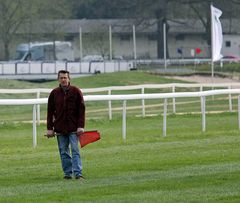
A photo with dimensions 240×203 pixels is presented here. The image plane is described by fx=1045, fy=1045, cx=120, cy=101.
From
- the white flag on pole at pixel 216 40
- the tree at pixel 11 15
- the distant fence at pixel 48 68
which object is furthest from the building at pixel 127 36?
the white flag on pole at pixel 216 40

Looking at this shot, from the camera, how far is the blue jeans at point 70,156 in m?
14.9

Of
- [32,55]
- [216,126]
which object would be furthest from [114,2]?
[216,126]

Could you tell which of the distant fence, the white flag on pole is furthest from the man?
the distant fence

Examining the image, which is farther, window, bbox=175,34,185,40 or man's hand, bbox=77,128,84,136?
window, bbox=175,34,185,40

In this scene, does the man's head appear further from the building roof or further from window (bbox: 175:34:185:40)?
window (bbox: 175:34:185:40)

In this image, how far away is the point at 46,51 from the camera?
79.5 metres

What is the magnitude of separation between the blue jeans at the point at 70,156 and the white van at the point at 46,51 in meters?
62.2

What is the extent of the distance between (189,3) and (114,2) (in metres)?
10.4

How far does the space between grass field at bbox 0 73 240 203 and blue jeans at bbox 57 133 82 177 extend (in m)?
0.20

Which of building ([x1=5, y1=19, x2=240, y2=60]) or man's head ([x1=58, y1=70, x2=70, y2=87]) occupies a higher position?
building ([x1=5, y1=19, x2=240, y2=60])

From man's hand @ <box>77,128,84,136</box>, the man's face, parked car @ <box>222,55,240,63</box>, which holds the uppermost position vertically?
the man's face

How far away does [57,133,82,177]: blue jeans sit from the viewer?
48.9 feet

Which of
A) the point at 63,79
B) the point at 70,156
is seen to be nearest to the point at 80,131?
the point at 70,156

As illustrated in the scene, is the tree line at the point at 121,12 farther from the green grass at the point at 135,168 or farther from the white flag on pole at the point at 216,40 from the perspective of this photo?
the green grass at the point at 135,168
